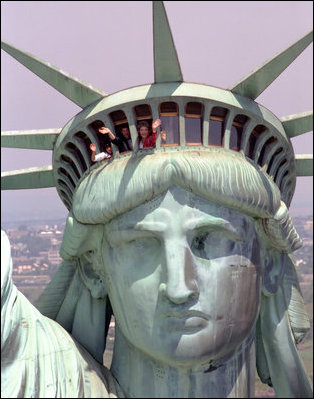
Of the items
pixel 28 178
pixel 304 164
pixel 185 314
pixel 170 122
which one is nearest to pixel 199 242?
pixel 185 314

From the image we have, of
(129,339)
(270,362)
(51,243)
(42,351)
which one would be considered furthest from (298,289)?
(51,243)

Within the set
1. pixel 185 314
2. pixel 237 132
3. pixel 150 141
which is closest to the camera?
pixel 185 314

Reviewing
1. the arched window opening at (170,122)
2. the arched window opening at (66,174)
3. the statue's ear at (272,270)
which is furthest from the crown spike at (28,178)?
the statue's ear at (272,270)

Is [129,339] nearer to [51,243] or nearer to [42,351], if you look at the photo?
[42,351]

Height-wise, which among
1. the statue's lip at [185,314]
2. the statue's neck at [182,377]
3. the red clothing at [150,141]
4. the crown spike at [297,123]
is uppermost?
the crown spike at [297,123]

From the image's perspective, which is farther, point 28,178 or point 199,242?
point 28,178

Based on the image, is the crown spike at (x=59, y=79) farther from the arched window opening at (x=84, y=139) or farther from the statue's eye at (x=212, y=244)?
the statue's eye at (x=212, y=244)

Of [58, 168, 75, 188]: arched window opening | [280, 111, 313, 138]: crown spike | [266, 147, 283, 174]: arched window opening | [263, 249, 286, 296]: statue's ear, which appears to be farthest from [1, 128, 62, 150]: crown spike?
[263, 249, 286, 296]: statue's ear

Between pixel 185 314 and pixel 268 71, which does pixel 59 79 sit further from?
pixel 185 314
